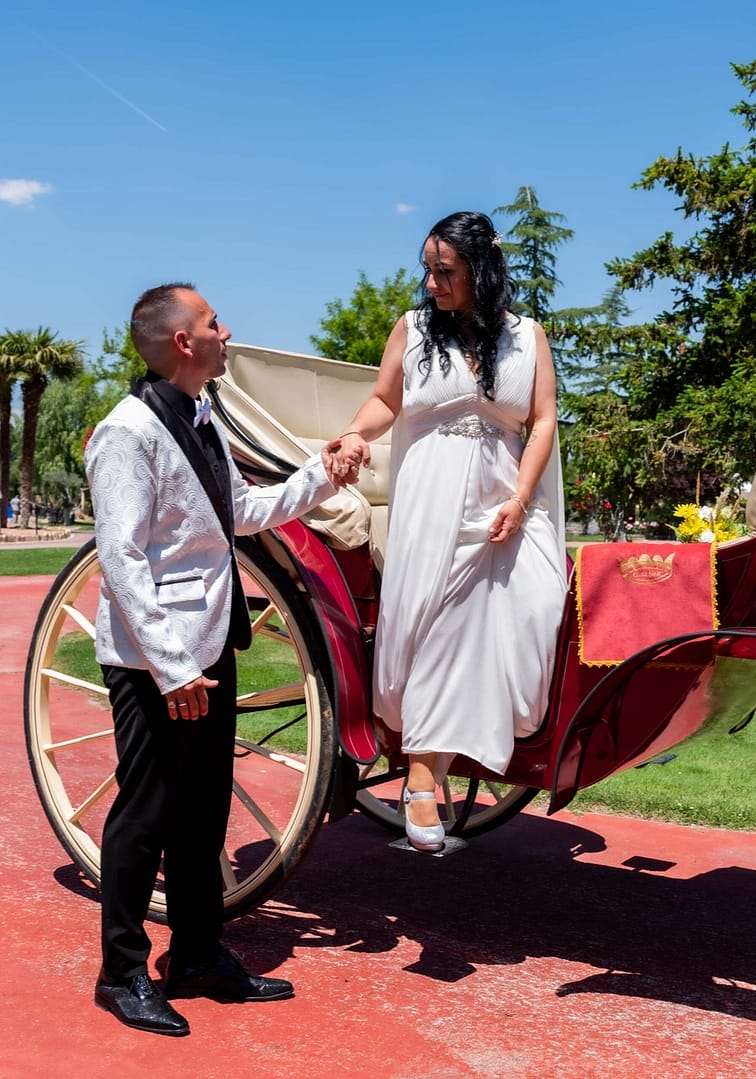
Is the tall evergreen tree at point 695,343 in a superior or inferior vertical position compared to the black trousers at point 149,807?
superior

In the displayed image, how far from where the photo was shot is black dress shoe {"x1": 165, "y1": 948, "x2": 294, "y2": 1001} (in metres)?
3.14

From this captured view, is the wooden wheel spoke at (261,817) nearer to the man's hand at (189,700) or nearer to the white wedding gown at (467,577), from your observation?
the white wedding gown at (467,577)

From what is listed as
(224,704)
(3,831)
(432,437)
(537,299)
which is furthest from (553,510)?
(537,299)

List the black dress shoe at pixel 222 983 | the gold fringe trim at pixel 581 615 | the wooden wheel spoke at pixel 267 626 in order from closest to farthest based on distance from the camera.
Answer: the gold fringe trim at pixel 581 615 → the black dress shoe at pixel 222 983 → the wooden wheel spoke at pixel 267 626

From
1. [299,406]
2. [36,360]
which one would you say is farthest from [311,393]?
[36,360]

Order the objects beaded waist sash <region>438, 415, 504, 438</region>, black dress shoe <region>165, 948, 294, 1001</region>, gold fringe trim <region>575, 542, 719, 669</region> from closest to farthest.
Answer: gold fringe trim <region>575, 542, 719, 669</region> → black dress shoe <region>165, 948, 294, 1001</region> → beaded waist sash <region>438, 415, 504, 438</region>

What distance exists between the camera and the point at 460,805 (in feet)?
17.6

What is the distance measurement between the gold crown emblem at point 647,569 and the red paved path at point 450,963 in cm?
117

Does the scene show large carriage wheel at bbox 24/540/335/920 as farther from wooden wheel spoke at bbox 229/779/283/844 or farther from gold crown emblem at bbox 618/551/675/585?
gold crown emblem at bbox 618/551/675/585

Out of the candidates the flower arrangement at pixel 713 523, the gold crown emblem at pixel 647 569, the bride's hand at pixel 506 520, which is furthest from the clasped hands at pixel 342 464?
the flower arrangement at pixel 713 523

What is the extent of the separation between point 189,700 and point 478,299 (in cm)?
148

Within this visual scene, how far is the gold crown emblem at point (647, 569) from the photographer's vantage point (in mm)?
3076

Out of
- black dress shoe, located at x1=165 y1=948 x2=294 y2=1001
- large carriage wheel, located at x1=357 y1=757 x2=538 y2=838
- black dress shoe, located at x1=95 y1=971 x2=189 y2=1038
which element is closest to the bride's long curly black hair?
large carriage wheel, located at x1=357 y1=757 x2=538 y2=838

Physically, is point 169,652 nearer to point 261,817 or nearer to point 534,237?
point 261,817
